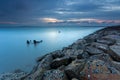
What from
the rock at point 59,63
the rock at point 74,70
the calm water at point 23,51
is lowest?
the calm water at point 23,51

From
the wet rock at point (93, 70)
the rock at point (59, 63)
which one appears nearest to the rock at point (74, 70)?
the wet rock at point (93, 70)

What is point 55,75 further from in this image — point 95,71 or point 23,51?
point 23,51

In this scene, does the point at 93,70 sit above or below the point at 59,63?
above

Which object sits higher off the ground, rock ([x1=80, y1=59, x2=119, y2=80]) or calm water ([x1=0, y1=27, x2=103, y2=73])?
rock ([x1=80, y1=59, x2=119, y2=80])

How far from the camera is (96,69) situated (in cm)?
718

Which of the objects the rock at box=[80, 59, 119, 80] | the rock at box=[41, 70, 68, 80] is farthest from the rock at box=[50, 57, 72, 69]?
the rock at box=[80, 59, 119, 80]

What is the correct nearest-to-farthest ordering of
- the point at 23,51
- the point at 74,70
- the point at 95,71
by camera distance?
the point at 95,71
the point at 74,70
the point at 23,51

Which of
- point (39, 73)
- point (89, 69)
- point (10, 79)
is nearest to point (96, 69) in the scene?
point (89, 69)

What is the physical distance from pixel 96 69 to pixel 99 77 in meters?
0.42

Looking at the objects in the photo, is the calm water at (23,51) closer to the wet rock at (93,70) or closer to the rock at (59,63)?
the rock at (59,63)

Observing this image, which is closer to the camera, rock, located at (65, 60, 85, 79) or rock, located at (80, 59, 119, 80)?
rock, located at (80, 59, 119, 80)

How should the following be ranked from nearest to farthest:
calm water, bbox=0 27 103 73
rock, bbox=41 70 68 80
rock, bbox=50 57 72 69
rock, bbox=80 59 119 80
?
rock, bbox=80 59 119 80 → rock, bbox=41 70 68 80 → rock, bbox=50 57 72 69 → calm water, bbox=0 27 103 73

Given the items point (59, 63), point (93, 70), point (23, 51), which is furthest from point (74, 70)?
point (23, 51)

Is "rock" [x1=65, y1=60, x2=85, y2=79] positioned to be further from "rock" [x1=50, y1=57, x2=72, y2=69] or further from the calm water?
the calm water
